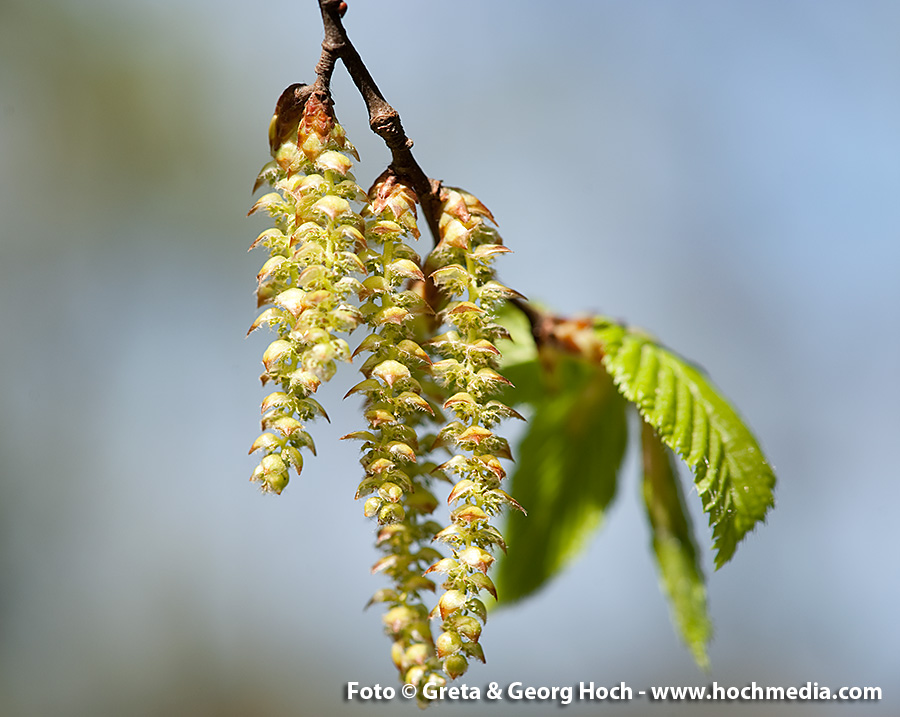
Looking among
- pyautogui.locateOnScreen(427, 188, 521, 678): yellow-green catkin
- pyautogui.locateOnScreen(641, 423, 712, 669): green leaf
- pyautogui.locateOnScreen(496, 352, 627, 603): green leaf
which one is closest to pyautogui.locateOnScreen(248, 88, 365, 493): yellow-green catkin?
pyautogui.locateOnScreen(427, 188, 521, 678): yellow-green catkin

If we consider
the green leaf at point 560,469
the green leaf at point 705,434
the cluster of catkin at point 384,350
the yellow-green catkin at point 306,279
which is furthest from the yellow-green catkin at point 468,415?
the green leaf at point 560,469

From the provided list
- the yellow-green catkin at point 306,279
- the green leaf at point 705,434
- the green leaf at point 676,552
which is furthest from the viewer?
the green leaf at point 676,552

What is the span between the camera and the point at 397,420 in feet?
2.69

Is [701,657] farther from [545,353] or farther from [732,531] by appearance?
[545,353]

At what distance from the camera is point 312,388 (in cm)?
76

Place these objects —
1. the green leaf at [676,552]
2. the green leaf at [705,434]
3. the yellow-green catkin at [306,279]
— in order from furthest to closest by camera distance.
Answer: the green leaf at [676,552], the green leaf at [705,434], the yellow-green catkin at [306,279]

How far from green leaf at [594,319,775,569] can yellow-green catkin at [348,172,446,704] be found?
39 centimetres

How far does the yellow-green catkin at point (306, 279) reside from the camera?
0.77 metres

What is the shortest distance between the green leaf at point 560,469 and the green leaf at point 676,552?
124mm

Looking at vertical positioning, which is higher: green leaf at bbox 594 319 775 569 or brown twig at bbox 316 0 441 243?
brown twig at bbox 316 0 441 243

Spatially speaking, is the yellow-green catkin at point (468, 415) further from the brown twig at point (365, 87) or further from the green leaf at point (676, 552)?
the green leaf at point (676, 552)

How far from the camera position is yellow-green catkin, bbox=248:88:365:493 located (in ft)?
→ 2.51

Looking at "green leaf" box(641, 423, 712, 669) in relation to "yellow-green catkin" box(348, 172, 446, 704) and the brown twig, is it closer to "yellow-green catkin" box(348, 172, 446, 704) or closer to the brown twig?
"yellow-green catkin" box(348, 172, 446, 704)

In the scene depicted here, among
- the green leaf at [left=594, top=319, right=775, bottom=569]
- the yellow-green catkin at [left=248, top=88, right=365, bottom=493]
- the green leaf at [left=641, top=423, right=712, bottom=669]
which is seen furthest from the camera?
the green leaf at [left=641, top=423, right=712, bottom=669]
